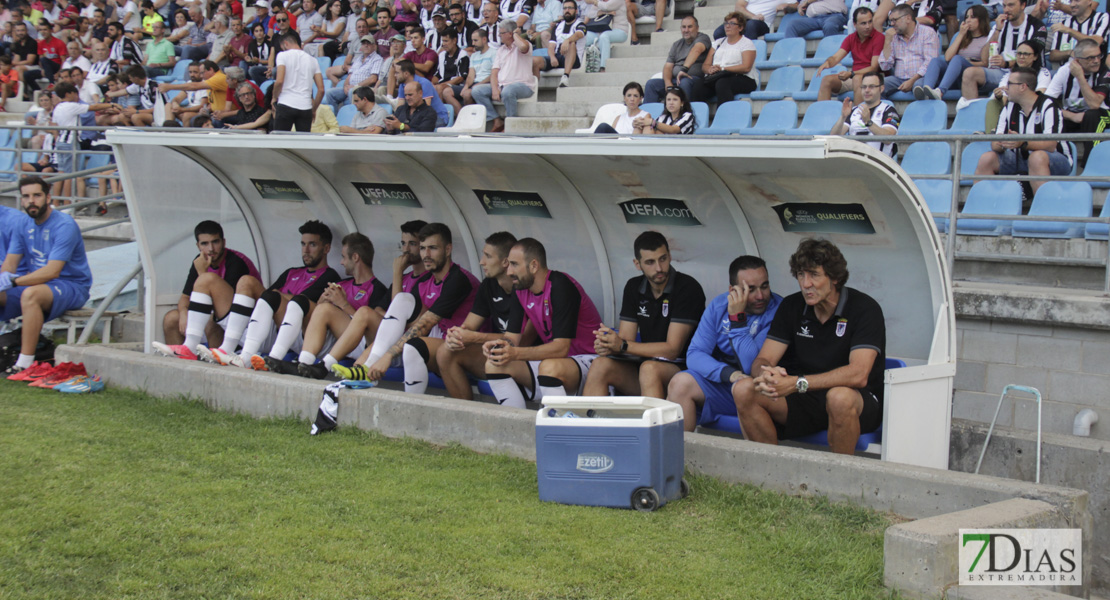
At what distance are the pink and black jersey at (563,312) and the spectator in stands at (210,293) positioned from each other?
8.58 ft

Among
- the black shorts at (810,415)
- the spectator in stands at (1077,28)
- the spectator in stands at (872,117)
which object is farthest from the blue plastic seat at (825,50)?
the black shorts at (810,415)

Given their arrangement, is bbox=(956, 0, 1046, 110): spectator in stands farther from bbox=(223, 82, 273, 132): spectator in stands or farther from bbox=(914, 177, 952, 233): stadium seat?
bbox=(223, 82, 273, 132): spectator in stands

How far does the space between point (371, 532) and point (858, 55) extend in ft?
24.3

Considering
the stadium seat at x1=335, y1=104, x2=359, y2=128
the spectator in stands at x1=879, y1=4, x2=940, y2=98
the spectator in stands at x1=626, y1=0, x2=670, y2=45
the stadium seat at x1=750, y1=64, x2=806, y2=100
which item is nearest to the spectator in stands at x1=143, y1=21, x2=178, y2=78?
the stadium seat at x1=335, y1=104, x2=359, y2=128

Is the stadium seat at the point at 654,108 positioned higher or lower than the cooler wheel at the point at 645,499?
higher

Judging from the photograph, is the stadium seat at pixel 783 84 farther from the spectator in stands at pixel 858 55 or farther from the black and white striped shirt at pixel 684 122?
the black and white striped shirt at pixel 684 122

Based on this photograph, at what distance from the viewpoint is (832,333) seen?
5.05m

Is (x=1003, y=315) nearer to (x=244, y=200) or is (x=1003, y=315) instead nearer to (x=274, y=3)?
(x=244, y=200)

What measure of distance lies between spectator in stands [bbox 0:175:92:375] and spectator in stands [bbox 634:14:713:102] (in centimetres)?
600

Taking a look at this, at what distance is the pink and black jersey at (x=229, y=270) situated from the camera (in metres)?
7.92

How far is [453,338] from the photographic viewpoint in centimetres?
621

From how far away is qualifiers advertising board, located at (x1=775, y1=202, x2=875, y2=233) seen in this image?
5336 mm

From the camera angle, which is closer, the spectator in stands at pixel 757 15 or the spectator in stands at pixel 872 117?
the spectator in stands at pixel 872 117

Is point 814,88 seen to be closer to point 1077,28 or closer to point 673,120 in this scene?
point 673,120
